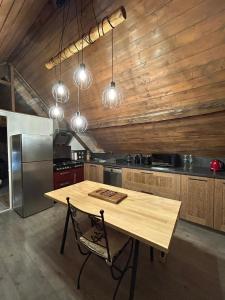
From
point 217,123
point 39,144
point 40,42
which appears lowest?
point 39,144

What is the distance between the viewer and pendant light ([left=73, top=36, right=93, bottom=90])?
1625 mm

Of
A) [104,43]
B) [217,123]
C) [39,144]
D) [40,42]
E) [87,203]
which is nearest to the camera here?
[87,203]

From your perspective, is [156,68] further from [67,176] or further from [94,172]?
[67,176]

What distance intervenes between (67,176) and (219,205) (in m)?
3.22

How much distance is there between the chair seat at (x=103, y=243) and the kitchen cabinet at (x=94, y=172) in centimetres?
236

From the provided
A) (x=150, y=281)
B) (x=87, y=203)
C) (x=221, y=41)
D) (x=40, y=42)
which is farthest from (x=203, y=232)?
(x=40, y=42)

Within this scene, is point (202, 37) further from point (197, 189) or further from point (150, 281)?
point (150, 281)

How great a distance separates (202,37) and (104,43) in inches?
48.2

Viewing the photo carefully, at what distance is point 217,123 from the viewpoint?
235 centimetres

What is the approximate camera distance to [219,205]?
7.73 feet

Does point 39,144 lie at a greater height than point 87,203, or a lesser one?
greater

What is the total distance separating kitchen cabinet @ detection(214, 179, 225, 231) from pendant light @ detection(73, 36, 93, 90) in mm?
2391

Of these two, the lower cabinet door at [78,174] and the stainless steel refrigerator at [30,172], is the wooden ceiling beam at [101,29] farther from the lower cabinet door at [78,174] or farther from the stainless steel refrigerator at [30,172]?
the lower cabinet door at [78,174]

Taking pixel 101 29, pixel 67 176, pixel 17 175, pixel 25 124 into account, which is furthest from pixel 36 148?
pixel 101 29
